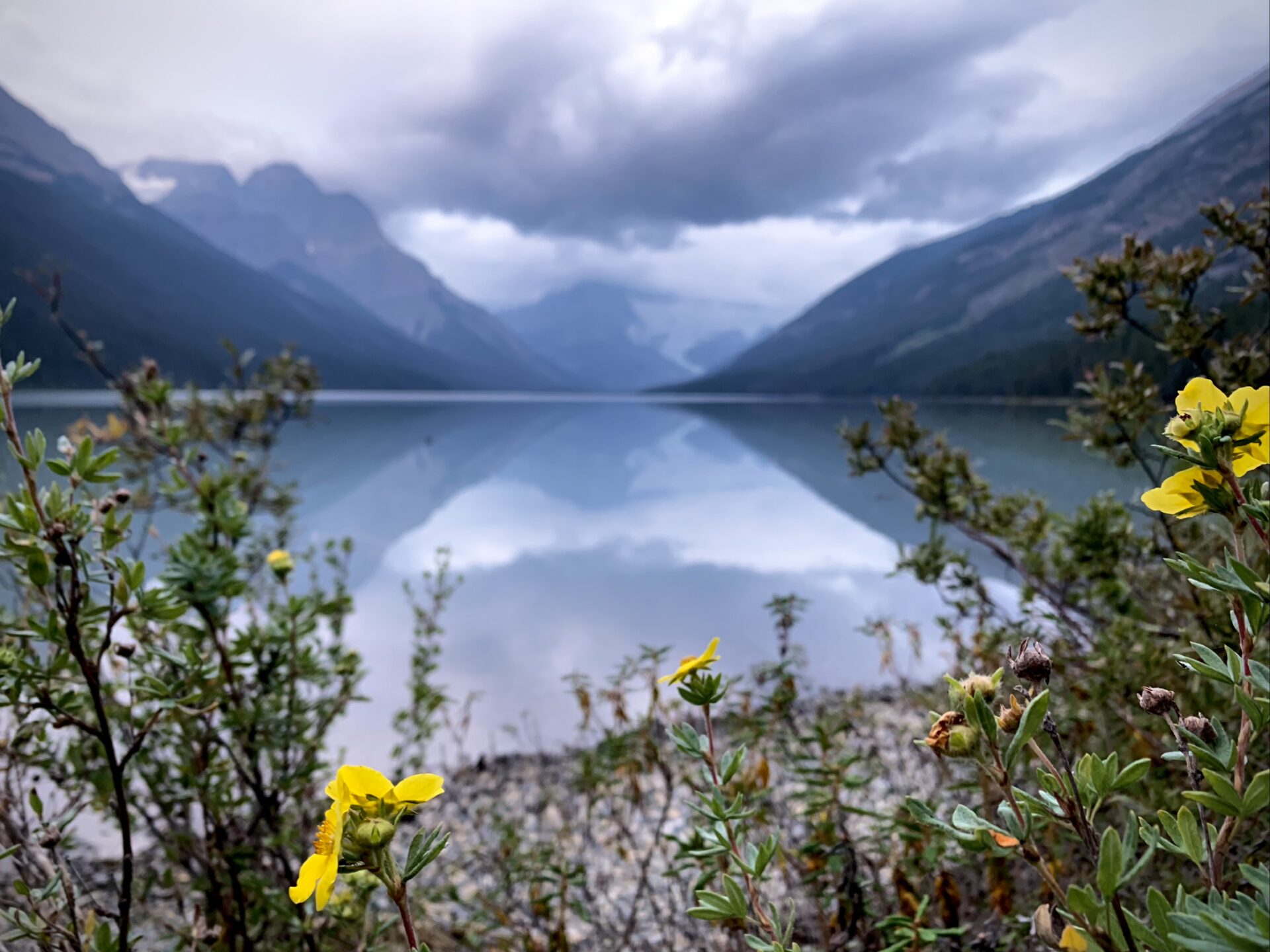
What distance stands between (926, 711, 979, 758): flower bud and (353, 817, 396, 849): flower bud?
47cm

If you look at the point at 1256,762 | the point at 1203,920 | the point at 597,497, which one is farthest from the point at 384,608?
the point at 597,497

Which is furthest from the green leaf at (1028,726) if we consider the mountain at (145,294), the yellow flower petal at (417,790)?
the mountain at (145,294)

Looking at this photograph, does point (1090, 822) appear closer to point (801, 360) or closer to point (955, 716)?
point (955, 716)

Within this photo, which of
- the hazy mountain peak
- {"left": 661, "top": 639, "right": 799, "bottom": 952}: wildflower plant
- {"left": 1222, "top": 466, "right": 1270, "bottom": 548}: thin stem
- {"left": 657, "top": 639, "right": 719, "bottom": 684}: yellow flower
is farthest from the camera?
the hazy mountain peak

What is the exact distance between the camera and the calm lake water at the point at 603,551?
19.9 ft

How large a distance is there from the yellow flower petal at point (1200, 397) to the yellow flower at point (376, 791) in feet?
2.60

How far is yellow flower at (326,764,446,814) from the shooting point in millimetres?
560

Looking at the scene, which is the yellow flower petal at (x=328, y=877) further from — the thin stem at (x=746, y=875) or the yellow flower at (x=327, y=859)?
the thin stem at (x=746, y=875)

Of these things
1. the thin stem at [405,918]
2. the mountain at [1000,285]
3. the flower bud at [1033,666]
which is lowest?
the thin stem at [405,918]

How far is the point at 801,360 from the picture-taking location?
128 m

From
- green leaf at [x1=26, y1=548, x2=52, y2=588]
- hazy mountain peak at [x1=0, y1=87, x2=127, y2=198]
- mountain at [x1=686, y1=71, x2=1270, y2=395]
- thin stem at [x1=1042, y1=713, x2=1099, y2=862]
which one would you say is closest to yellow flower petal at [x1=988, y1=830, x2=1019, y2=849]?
thin stem at [x1=1042, y1=713, x2=1099, y2=862]

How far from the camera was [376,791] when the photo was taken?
573 mm

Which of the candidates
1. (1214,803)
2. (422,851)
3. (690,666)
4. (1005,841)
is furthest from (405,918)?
(1214,803)

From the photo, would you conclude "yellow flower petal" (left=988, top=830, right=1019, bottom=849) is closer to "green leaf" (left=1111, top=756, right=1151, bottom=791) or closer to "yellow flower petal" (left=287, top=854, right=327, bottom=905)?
"green leaf" (left=1111, top=756, right=1151, bottom=791)
